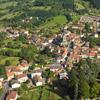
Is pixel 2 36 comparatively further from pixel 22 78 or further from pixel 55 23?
pixel 22 78

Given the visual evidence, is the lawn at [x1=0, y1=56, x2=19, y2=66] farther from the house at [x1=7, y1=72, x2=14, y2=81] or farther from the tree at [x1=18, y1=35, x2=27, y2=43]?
the tree at [x1=18, y1=35, x2=27, y2=43]

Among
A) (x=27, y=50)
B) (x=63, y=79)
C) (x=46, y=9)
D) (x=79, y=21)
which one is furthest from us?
(x=46, y=9)

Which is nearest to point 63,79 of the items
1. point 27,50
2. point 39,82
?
point 39,82

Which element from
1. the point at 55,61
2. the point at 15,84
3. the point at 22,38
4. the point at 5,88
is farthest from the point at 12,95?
the point at 22,38

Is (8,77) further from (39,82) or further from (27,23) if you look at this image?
(27,23)

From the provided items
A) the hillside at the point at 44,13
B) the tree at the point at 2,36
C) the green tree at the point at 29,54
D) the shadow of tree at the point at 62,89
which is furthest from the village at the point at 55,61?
the hillside at the point at 44,13

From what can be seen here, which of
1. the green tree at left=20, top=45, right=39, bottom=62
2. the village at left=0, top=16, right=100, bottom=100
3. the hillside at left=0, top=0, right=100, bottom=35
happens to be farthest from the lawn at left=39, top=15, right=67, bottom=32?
the green tree at left=20, top=45, right=39, bottom=62

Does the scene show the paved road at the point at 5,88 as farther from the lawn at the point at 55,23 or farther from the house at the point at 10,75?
the lawn at the point at 55,23

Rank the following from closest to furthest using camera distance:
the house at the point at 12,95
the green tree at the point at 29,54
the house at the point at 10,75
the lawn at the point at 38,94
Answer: the house at the point at 12,95 < the lawn at the point at 38,94 < the house at the point at 10,75 < the green tree at the point at 29,54
